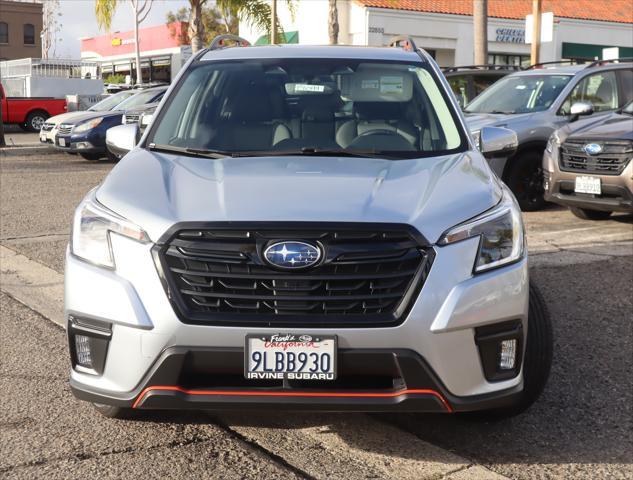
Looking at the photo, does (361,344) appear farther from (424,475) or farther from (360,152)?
(360,152)

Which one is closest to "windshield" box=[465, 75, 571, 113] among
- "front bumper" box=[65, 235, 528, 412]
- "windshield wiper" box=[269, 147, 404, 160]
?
"windshield wiper" box=[269, 147, 404, 160]

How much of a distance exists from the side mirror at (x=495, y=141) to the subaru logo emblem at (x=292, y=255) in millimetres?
1916

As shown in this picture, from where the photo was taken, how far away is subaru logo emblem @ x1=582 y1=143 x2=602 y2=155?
30.8 feet

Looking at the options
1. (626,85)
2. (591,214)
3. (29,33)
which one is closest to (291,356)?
(591,214)

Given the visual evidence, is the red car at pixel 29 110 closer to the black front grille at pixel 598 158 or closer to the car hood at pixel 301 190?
the black front grille at pixel 598 158

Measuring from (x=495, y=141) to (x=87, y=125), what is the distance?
13.8 meters

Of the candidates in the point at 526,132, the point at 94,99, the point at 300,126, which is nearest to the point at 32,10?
the point at 94,99

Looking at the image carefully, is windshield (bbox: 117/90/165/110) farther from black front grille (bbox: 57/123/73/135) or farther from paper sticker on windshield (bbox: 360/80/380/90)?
paper sticker on windshield (bbox: 360/80/380/90)

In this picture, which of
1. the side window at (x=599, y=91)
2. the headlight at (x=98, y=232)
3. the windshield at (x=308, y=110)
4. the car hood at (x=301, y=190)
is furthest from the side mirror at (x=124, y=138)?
the side window at (x=599, y=91)

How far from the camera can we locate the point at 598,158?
30.9 feet

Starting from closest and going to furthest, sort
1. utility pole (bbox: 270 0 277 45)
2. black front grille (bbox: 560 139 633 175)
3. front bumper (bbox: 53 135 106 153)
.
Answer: black front grille (bbox: 560 139 633 175), front bumper (bbox: 53 135 106 153), utility pole (bbox: 270 0 277 45)

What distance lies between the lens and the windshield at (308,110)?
4.53 meters

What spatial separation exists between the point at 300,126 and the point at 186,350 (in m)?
1.77

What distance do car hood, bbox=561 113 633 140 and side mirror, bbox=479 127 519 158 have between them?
4611 millimetres
